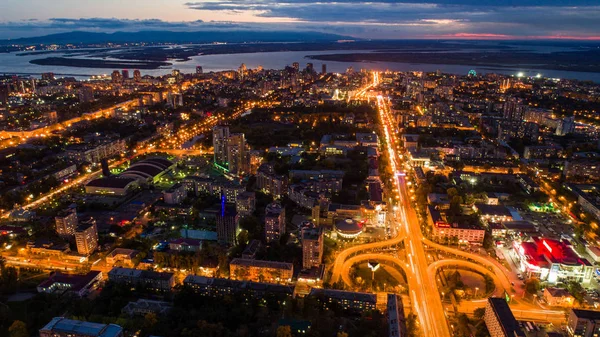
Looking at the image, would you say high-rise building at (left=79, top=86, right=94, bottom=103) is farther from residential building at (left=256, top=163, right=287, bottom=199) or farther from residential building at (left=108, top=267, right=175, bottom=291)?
residential building at (left=108, top=267, right=175, bottom=291)

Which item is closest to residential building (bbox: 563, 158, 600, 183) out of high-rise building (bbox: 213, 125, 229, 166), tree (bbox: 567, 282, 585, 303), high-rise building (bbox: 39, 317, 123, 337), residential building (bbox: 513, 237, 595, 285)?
residential building (bbox: 513, 237, 595, 285)

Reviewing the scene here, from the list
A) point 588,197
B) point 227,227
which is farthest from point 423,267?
point 588,197

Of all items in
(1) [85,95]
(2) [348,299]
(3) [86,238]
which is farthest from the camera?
(1) [85,95]

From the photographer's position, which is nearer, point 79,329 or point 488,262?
point 79,329

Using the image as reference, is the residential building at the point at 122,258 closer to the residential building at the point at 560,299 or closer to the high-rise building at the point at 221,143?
the high-rise building at the point at 221,143

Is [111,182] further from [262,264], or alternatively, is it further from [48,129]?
[48,129]

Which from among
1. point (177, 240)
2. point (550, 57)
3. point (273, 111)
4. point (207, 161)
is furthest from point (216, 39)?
point (177, 240)

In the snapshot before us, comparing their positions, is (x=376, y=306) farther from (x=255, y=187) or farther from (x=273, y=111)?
(x=273, y=111)
